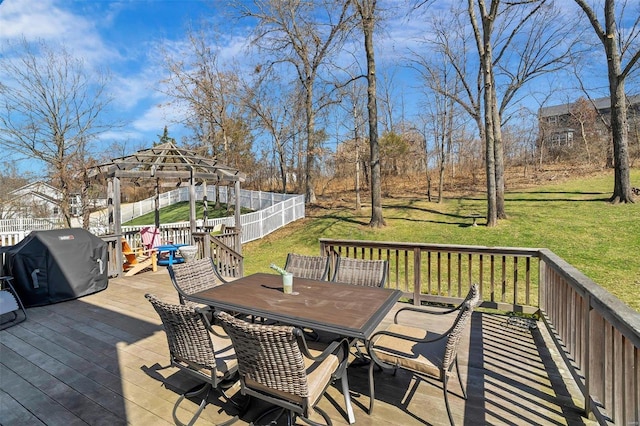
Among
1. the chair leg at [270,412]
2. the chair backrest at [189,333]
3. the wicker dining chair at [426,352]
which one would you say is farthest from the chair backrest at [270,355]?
the wicker dining chair at [426,352]

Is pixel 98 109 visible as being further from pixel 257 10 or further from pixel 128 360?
pixel 128 360

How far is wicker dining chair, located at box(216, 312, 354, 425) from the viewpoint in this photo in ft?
5.58

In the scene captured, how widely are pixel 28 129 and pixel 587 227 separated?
1908cm

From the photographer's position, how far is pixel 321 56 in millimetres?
15758

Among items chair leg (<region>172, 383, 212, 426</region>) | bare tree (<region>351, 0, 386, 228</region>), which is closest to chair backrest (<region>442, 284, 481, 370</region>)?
chair leg (<region>172, 383, 212, 426</region>)

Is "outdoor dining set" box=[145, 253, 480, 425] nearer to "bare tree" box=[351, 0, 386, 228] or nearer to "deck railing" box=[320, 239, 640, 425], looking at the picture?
"deck railing" box=[320, 239, 640, 425]

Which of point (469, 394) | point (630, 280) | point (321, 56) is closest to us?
point (469, 394)

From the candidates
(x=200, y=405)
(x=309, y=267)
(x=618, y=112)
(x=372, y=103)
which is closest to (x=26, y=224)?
(x=372, y=103)

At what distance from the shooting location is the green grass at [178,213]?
1797 centimetres

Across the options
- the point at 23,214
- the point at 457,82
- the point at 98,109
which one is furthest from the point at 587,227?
the point at 23,214

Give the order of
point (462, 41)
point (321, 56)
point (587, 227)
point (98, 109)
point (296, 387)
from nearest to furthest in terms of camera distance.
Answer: point (296, 387), point (587, 227), point (98, 109), point (462, 41), point (321, 56)

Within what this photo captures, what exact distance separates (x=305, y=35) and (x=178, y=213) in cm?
1268

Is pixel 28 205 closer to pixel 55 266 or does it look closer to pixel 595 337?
pixel 55 266

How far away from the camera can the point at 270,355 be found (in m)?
1.77
